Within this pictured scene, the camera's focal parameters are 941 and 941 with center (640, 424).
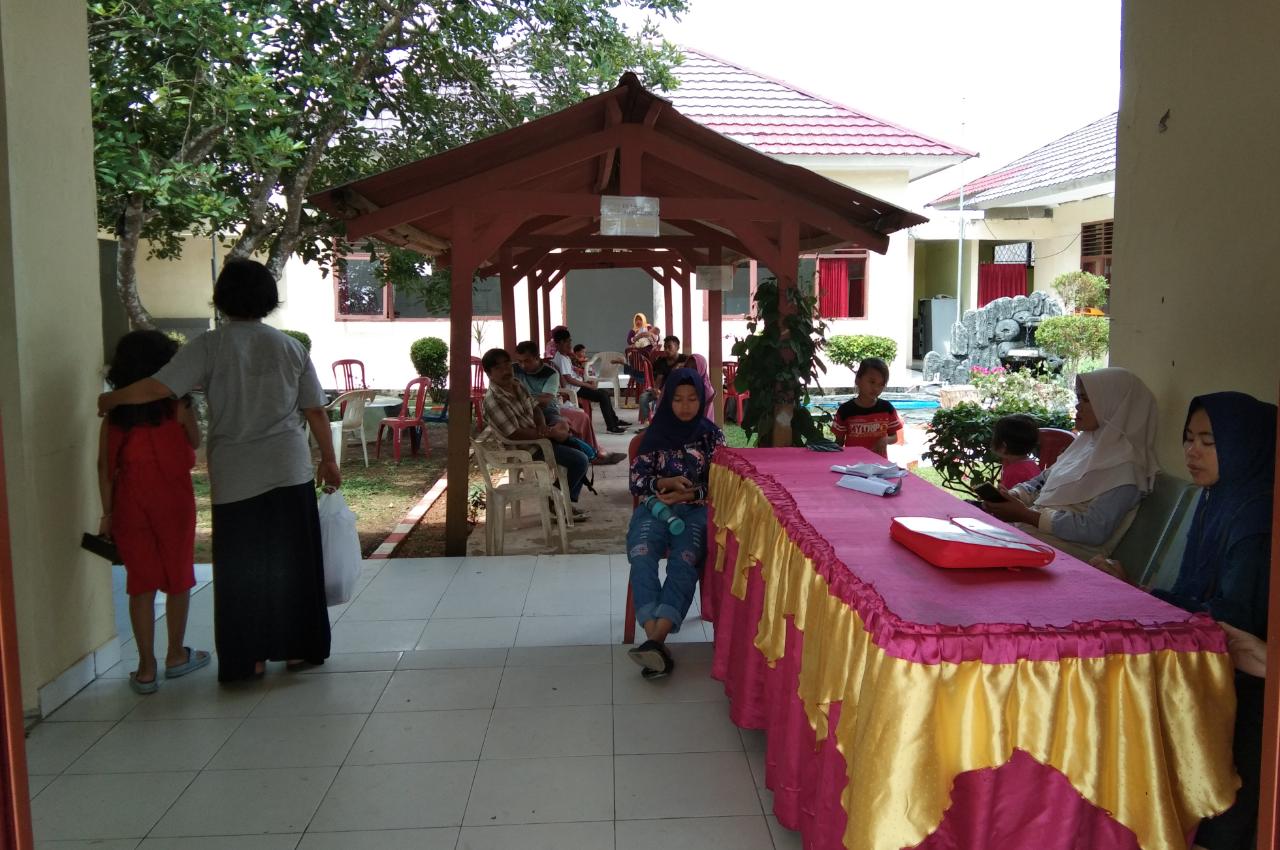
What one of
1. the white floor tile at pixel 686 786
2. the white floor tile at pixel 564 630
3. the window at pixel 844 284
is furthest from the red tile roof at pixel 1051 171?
the white floor tile at pixel 686 786

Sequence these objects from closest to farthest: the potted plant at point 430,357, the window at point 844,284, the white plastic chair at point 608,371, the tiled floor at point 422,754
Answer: the tiled floor at point 422,754 → the potted plant at point 430,357 → the white plastic chair at point 608,371 → the window at point 844,284

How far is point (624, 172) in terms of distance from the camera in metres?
5.88

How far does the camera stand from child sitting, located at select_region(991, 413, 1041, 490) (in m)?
4.73

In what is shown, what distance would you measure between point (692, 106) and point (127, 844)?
14719mm

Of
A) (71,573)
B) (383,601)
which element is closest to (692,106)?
(383,601)

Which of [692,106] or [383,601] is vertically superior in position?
[692,106]

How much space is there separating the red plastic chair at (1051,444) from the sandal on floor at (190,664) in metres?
4.07

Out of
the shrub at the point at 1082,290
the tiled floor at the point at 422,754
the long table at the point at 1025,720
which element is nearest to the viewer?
the long table at the point at 1025,720

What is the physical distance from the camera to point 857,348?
1475 centimetres

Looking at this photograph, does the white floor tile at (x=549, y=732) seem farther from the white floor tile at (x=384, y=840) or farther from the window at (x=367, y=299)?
the window at (x=367, y=299)

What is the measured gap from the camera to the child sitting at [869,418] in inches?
224

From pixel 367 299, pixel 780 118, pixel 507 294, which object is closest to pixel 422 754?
pixel 507 294

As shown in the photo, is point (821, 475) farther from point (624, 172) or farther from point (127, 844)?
point (624, 172)

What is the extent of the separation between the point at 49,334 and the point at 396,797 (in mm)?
2262
